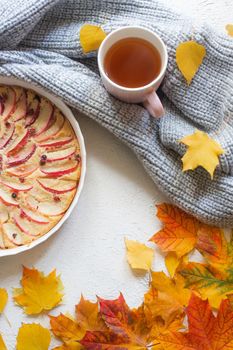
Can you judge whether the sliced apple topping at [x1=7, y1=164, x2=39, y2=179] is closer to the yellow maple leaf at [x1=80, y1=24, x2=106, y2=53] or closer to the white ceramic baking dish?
the white ceramic baking dish

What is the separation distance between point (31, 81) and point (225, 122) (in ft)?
1.38

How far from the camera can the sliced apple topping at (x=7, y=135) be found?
118 cm

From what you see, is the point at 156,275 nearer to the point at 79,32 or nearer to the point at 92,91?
the point at 92,91

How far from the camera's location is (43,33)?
1.24m

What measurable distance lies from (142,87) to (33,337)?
21.8 inches

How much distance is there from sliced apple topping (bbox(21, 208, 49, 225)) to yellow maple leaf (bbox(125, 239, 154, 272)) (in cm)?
18

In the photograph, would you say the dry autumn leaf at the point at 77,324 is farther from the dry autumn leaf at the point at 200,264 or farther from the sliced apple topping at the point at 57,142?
the sliced apple topping at the point at 57,142

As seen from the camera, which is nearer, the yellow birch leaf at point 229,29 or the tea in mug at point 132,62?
the tea in mug at point 132,62

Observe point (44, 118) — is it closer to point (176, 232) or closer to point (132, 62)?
point (132, 62)

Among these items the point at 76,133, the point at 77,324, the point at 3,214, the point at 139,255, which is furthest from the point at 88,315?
the point at 76,133

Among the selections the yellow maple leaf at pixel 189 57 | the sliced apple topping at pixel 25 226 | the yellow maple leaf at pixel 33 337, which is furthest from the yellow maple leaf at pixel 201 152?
the yellow maple leaf at pixel 33 337

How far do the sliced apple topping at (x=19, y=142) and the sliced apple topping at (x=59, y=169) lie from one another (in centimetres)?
7

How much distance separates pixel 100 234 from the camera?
3.98 ft

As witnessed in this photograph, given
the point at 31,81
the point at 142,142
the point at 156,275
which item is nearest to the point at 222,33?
the point at 142,142
